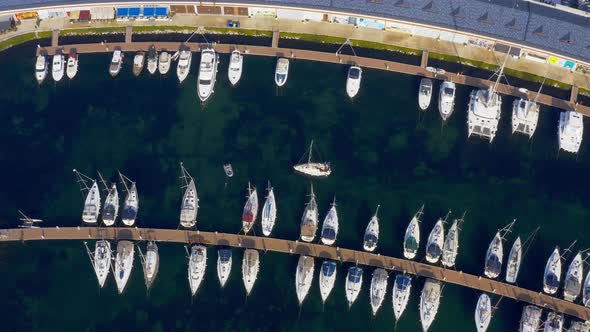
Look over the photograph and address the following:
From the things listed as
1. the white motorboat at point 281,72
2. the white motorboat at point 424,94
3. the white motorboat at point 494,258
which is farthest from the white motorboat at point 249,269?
the white motorboat at point 424,94

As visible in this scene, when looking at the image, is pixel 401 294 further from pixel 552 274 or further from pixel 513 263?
pixel 552 274

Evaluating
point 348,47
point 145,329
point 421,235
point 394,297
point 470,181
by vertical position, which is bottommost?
point 145,329

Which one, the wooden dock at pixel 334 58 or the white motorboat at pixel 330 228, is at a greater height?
the wooden dock at pixel 334 58

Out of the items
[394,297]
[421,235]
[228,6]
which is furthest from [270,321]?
[228,6]

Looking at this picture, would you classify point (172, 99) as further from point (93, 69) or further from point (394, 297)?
point (394, 297)

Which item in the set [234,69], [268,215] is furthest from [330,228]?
[234,69]

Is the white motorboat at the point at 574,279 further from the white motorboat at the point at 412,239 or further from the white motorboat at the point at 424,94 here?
the white motorboat at the point at 424,94
